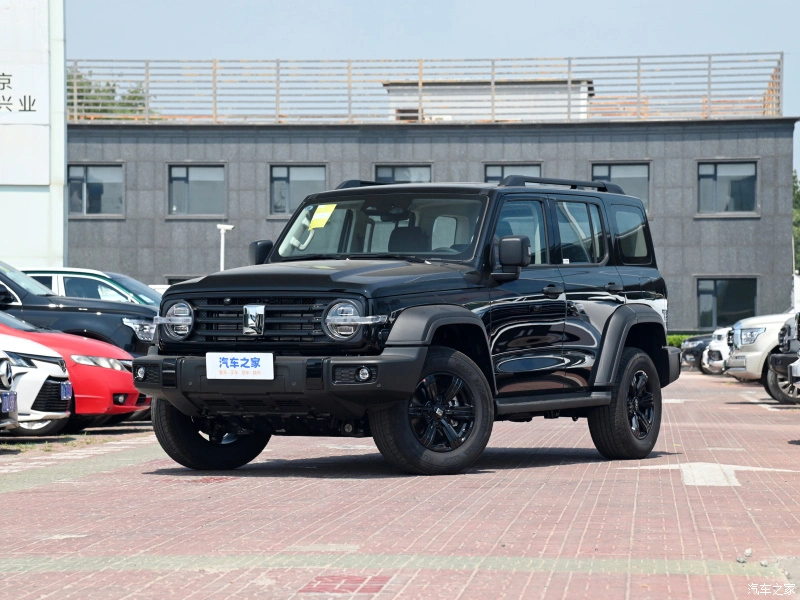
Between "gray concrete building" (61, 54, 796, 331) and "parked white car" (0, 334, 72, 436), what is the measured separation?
3358cm

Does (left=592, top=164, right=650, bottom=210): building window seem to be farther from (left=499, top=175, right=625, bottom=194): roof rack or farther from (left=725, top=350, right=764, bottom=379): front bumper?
(left=499, top=175, right=625, bottom=194): roof rack

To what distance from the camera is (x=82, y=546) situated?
6.90m

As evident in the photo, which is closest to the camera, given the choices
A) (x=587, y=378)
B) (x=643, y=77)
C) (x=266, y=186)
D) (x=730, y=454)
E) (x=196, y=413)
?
(x=196, y=413)

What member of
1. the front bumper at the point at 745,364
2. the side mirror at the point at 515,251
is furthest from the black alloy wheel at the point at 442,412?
the front bumper at the point at 745,364

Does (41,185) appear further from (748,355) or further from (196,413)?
(196,413)

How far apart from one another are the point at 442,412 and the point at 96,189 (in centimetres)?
4040

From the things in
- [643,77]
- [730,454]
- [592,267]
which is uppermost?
[643,77]

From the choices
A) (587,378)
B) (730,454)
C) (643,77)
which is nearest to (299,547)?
(587,378)

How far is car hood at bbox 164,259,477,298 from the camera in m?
9.57

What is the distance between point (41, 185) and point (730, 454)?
64.0 ft

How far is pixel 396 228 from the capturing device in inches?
426

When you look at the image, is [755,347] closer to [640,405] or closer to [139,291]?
[139,291]

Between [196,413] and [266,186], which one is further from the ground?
[266,186]

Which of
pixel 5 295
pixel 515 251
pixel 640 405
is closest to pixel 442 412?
pixel 515 251
